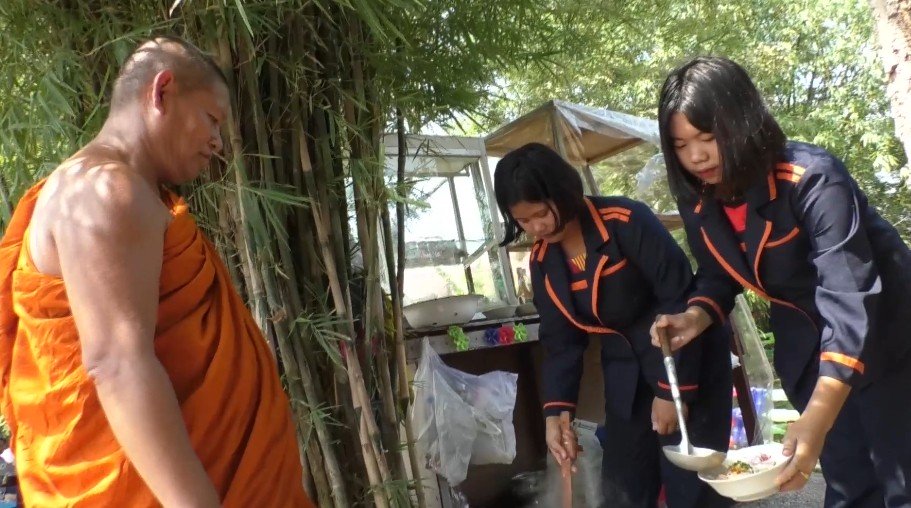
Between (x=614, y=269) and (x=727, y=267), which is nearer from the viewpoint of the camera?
(x=727, y=267)

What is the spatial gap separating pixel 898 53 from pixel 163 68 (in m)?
1.67

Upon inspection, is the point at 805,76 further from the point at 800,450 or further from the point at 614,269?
the point at 800,450

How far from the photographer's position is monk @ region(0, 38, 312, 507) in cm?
80

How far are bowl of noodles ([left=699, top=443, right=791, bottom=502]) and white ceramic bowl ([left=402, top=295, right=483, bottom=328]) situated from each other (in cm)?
135

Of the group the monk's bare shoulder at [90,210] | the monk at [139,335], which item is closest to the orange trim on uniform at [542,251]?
the monk at [139,335]

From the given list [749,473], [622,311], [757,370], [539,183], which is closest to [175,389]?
[749,473]

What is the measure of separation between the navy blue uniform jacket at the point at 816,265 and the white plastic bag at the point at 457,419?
1.03 m

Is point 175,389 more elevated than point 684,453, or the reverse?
point 175,389

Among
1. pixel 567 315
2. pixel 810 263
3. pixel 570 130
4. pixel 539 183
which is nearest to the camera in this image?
pixel 810 263

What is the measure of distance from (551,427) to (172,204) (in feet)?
3.82

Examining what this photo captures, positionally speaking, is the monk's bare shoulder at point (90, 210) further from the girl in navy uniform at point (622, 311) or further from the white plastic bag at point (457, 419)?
the white plastic bag at point (457, 419)

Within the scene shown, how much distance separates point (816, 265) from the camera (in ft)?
3.98

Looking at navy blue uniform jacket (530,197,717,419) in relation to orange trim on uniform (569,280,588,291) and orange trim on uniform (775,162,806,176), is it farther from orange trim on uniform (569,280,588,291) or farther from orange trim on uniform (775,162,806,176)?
orange trim on uniform (775,162,806,176)

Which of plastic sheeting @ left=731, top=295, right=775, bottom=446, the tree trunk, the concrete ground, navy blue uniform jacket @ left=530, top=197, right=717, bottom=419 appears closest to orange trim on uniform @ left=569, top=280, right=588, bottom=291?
navy blue uniform jacket @ left=530, top=197, right=717, bottom=419
